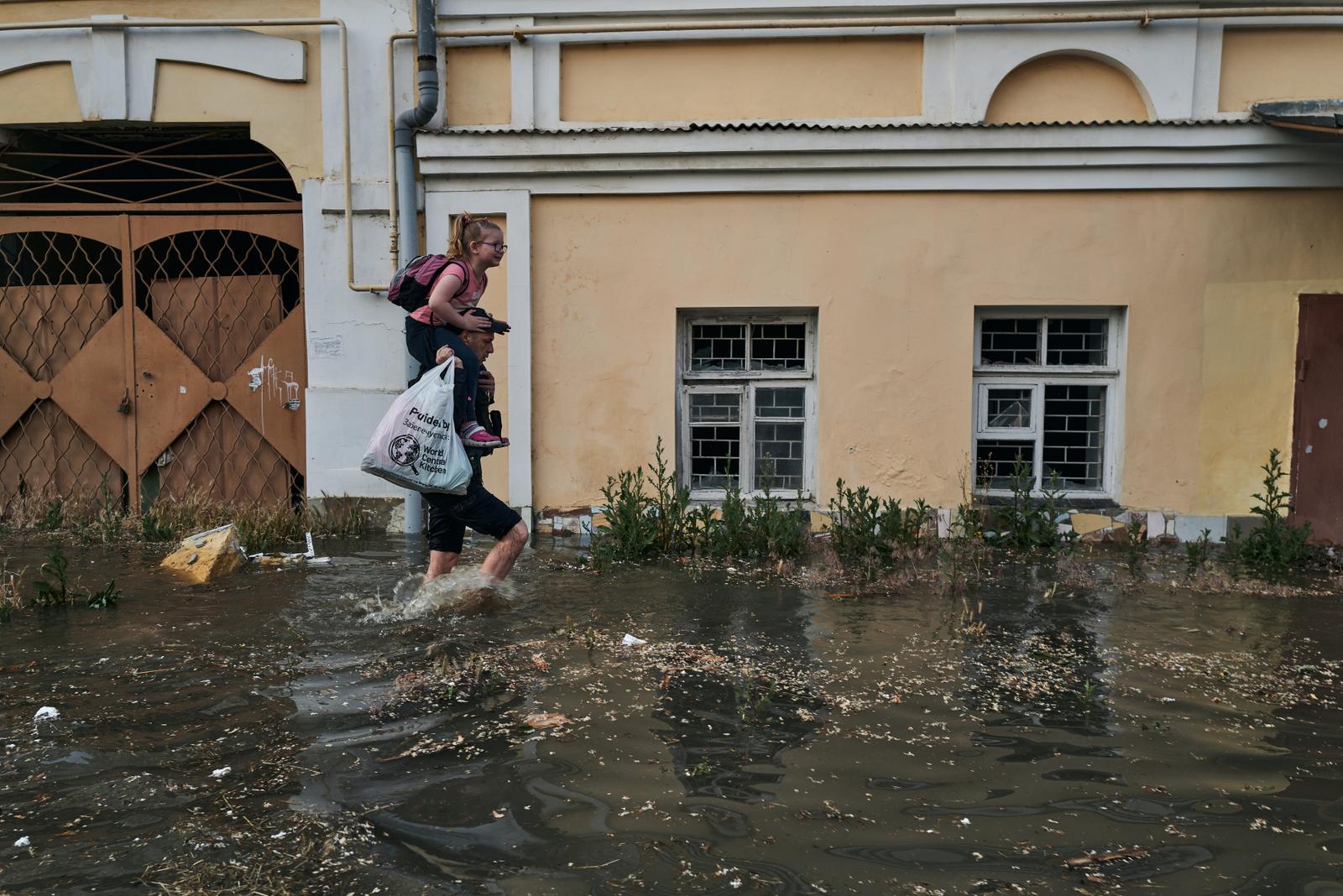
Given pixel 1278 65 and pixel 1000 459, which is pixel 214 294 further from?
pixel 1278 65

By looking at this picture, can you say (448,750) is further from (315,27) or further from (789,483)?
(315,27)

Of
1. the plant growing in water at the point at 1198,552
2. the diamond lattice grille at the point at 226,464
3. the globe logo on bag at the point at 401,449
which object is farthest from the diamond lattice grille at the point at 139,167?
the plant growing in water at the point at 1198,552

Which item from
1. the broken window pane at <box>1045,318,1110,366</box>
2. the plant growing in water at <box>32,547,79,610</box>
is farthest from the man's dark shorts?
the broken window pane at <box>1045,318,1110,366</box>

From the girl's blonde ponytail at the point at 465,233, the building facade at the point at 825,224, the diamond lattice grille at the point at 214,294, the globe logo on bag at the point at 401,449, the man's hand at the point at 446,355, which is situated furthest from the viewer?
the diamond lattice grille at the point at 214,294

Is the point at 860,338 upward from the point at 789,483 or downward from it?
upward

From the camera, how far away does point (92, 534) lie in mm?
7410

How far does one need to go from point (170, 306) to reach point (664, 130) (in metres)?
4.16

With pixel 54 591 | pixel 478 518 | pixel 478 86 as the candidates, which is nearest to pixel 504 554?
pixel 478 518

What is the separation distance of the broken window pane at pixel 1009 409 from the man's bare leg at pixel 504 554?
→ 3877 mm

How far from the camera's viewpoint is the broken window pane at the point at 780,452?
768cm

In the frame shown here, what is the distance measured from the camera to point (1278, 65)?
7223 mm

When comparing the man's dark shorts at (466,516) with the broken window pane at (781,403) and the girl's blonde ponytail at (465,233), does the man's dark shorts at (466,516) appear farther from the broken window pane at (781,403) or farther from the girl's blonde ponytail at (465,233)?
the broken window pane at (781,403)

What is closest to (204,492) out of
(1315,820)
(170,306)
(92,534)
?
(92,534)

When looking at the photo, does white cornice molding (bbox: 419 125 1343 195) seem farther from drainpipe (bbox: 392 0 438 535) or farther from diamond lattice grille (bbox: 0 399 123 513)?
diamond lattice grille (bbox: 0 399 123 513)
